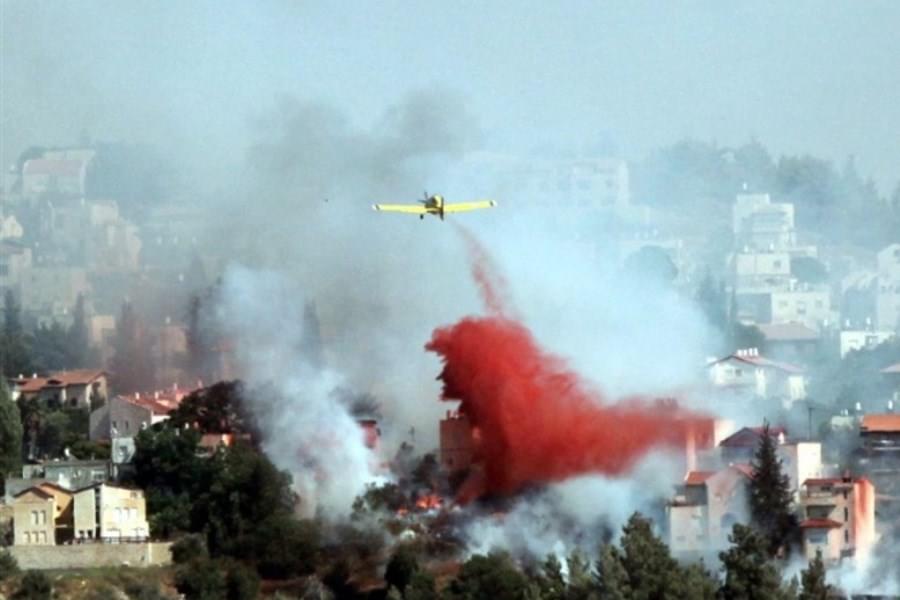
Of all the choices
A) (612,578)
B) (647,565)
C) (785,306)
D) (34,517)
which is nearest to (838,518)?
(647,565)

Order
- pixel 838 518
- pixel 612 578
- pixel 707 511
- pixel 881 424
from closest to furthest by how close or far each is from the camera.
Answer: pixel 612 578, pixel 838 518, pixel 707 511, pixel 881 424

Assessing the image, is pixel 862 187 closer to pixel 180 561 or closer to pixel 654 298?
pixel 654 298

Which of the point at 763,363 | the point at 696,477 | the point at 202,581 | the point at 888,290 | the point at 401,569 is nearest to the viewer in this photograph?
the point at 401,569

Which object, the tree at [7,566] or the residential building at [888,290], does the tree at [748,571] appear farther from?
the residential building at [888,290]

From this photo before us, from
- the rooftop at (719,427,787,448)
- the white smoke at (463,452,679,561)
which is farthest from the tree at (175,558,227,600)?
the rooftop at (719,427,787,448)

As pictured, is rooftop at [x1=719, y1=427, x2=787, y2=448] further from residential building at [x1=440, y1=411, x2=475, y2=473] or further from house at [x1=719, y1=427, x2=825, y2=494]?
residential building at [x1=440, y1=411, x2=475, y2=473]

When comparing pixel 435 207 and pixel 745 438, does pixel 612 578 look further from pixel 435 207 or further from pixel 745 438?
pixel 745 438
